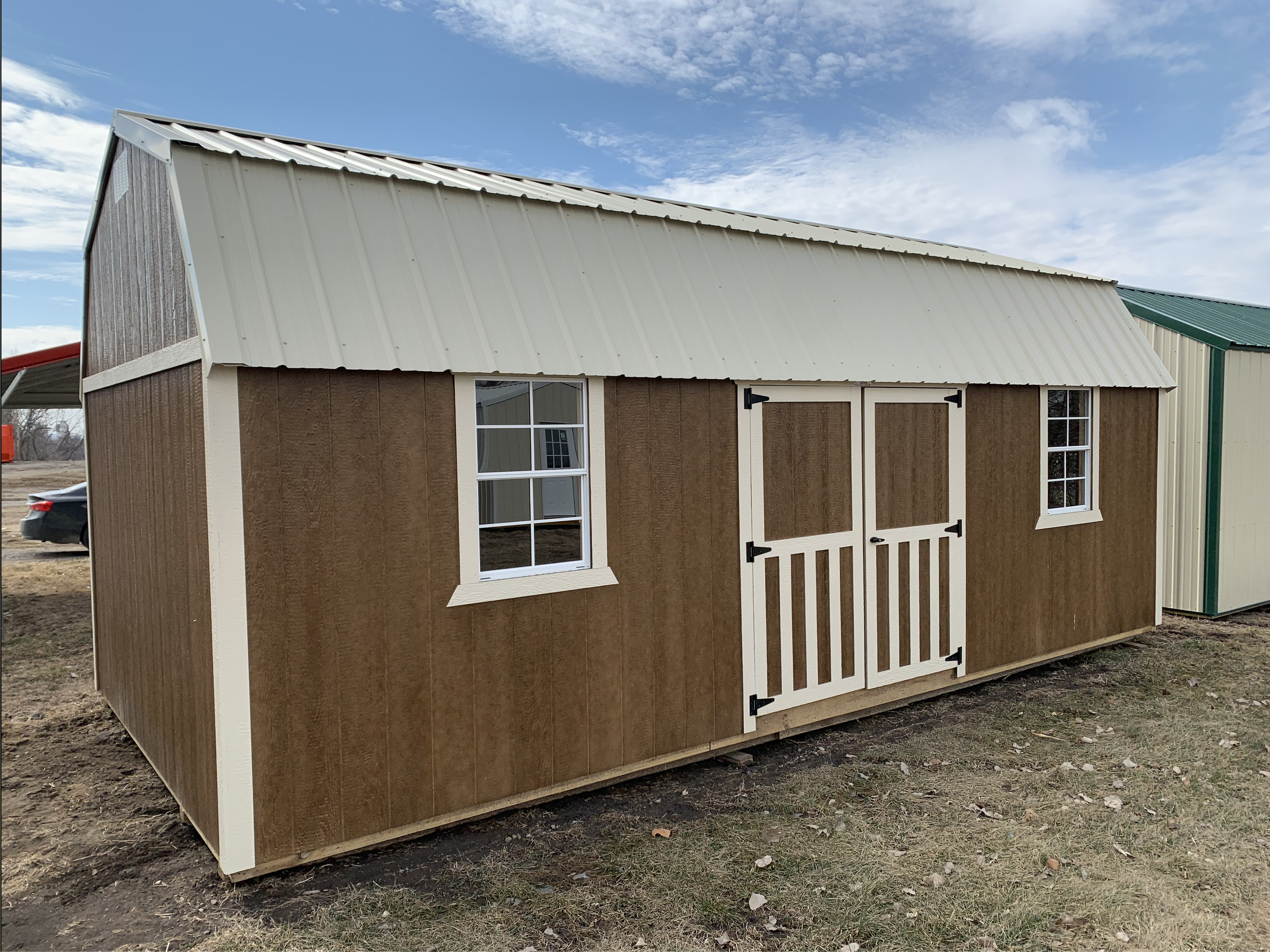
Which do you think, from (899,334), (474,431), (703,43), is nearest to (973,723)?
(899,334)

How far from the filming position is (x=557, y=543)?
45.9 feet

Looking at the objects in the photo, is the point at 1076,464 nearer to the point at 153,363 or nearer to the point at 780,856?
the point at 780,856

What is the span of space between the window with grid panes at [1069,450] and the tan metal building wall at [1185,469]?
6.53 ft

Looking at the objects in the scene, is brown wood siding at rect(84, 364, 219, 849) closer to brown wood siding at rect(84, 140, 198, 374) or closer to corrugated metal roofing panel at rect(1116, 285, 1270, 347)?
brown wood siding at rect(84, 140, 198, 374)

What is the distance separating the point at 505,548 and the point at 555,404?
276 centimetres

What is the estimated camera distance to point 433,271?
4215 mm

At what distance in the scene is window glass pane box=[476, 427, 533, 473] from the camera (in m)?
14.1

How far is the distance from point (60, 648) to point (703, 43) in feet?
29.9

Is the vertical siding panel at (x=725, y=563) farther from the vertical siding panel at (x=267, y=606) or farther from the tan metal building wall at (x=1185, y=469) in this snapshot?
the tan metal building wall at (x=1185, y=469)

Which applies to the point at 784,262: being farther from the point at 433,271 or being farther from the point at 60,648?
the point at 60,648

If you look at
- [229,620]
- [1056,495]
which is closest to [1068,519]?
[1056,495]

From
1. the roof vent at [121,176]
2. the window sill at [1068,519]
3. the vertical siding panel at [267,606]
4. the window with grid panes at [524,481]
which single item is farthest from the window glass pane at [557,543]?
the vertical siding panel at [267,606]

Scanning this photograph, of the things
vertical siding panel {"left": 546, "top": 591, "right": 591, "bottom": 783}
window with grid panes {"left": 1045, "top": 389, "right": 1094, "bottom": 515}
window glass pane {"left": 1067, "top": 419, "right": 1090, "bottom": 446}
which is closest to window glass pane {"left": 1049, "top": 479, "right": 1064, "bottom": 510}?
window with grid panes {"left": 1045, "top": 389, "right": 1094, "bottom": 515}

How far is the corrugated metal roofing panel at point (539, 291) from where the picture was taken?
377cm
